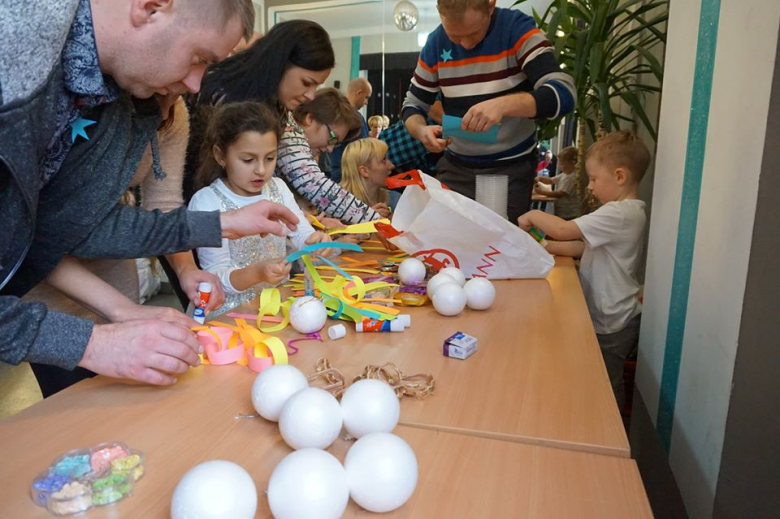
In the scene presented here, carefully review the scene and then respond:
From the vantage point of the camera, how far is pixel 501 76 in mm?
1835

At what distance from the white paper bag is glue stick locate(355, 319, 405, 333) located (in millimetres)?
371

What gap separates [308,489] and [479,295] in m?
0.71

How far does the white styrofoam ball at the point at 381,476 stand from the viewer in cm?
53

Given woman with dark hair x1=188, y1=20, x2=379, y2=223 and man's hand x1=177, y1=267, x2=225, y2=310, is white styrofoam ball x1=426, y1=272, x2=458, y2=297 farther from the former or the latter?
woman with dark hair x1=188, y1=20, x2=379, y2=223

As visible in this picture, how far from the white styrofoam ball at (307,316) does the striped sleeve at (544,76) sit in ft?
3.19

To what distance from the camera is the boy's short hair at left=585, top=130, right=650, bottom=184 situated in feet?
5.77

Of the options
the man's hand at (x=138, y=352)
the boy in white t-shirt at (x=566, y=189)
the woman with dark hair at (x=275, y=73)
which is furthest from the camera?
the boy in white t-shirt at (x=566, y=189)

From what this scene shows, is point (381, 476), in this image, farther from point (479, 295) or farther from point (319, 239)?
point (319, 239)

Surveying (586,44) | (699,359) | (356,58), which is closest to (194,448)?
(699,359)

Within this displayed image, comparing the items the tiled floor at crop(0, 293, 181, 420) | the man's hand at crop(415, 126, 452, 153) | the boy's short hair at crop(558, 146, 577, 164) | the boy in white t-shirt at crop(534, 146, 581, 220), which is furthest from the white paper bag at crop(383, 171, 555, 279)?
the boy's short hair at crop(558, 146, 577, 164)

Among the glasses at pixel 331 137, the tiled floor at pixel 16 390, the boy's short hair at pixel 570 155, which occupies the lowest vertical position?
the tiled floor at pixel 16 390

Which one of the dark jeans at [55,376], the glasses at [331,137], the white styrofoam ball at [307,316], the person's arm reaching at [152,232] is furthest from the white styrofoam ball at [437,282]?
the glasses at [331,137]

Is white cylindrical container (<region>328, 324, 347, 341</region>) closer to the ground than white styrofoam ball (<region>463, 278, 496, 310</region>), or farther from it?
closer to the ground

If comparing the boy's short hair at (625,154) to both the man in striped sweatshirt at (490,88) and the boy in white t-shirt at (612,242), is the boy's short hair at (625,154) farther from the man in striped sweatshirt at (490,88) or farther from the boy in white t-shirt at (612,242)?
the man in striped sweatshirt at (490,88)
